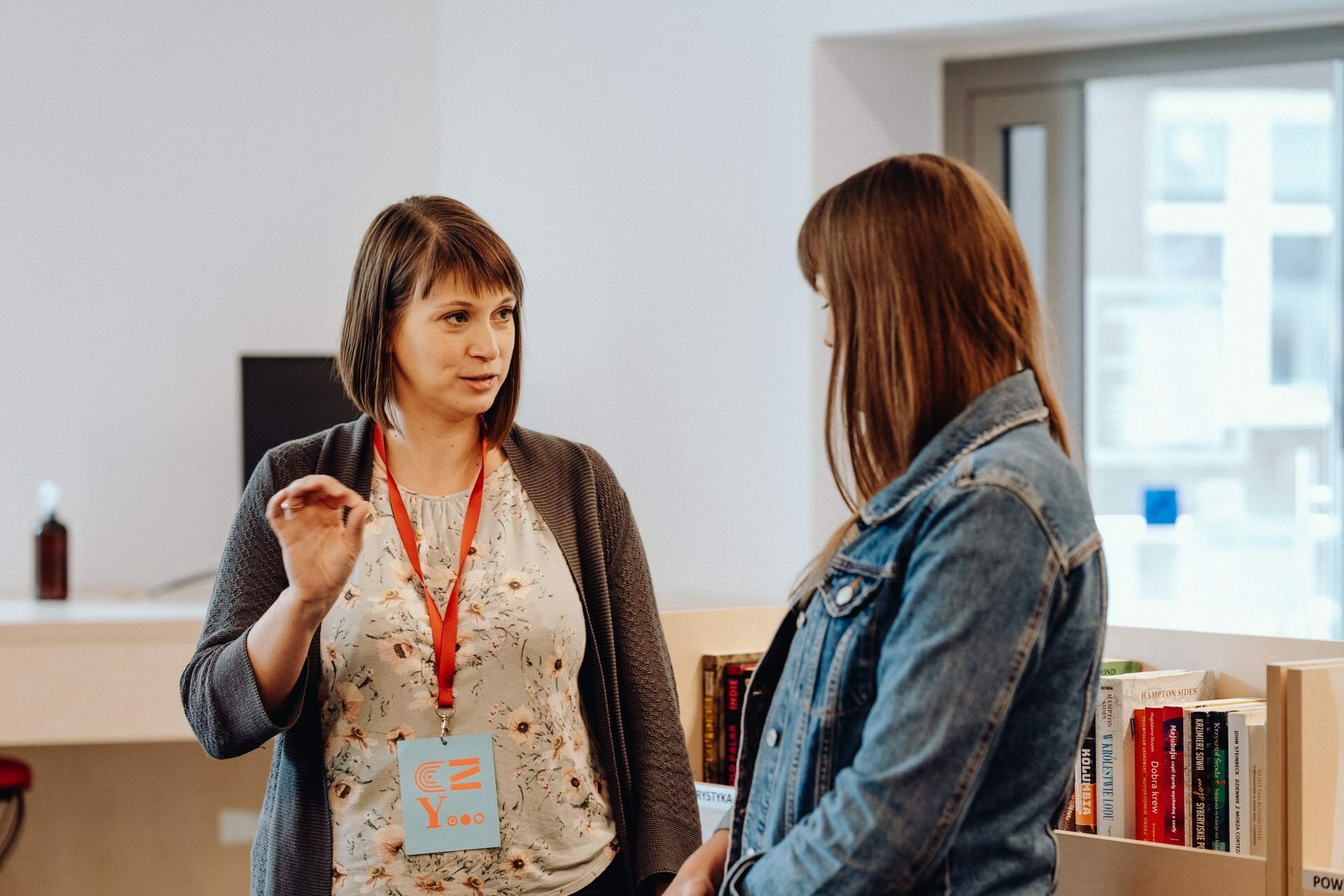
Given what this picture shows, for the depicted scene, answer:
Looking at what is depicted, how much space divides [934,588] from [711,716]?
4.41 feet

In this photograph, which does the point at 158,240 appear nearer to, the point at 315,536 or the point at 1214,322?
the point at 315,536

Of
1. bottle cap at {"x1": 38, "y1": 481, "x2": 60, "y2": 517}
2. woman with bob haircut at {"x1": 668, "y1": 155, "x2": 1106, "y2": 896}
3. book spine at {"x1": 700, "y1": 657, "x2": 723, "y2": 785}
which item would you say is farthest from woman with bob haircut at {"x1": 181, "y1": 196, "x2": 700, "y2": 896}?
bottle cap at {"x1": 38, "y1": 481, "x2": 60, "y2": 517}

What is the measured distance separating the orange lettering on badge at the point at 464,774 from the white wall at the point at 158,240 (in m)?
2.43

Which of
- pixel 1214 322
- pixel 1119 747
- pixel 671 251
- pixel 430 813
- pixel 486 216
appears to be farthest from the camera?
pixel 1214 322

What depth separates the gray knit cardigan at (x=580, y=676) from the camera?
1.48 meters

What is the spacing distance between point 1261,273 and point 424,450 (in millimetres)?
5781

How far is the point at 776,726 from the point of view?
119 centimetres

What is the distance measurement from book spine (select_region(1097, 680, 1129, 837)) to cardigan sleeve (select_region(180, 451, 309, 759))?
1.01m

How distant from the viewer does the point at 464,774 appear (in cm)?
148

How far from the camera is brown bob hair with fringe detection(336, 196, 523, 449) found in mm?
1571

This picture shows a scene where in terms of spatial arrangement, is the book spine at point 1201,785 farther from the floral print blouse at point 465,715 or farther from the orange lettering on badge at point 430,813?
the orange lettering on badge at point 430,813

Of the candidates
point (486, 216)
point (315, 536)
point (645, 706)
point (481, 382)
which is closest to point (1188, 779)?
point (645, 706)

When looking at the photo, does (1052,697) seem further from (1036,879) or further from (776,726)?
(776,726)

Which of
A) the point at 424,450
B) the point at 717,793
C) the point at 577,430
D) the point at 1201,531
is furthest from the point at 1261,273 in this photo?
the point at 424,450
